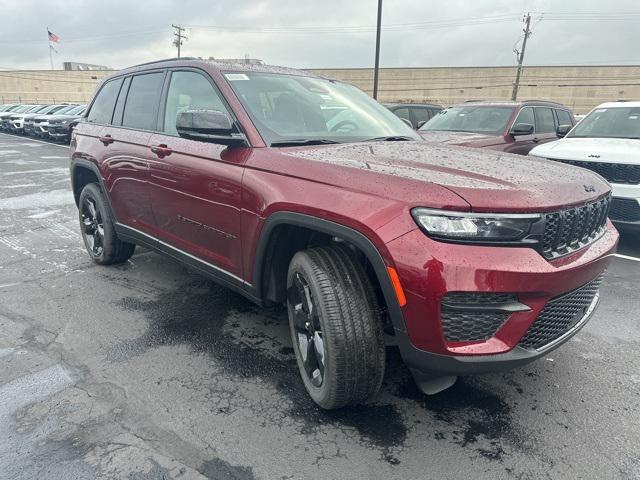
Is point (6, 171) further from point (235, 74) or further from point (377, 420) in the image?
point (377, 420)

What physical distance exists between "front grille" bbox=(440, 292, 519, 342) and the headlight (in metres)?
0.24

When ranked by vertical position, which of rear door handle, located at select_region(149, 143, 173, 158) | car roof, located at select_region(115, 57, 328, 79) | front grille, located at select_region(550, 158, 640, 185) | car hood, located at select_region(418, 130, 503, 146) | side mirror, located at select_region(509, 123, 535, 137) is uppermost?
car roof, located at select_region(115, 57, 328, 79)

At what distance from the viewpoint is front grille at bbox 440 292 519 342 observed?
1918 mm

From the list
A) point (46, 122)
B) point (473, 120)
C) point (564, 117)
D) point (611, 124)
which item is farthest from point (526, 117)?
point (46, 122)

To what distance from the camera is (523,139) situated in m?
7.81

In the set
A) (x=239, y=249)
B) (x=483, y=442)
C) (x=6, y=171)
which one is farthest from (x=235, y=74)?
(x=6, y=171)

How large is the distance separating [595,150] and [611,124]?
61.6 inches

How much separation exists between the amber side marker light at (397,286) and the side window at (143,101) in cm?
250

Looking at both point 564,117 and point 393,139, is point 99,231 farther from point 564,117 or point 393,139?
point 564,117

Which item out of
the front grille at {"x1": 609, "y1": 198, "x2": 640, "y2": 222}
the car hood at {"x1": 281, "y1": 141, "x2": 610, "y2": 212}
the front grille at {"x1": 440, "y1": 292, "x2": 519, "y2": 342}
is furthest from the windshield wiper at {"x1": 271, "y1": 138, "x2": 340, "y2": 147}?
the front grille at {"x1": 609, "y1": 198, "x2": 640, "y2": 222}

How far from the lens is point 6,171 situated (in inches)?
446

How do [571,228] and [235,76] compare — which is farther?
[235,76]

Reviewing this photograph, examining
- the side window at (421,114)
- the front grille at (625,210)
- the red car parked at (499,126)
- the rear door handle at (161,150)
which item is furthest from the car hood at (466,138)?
the side window at (421,114)

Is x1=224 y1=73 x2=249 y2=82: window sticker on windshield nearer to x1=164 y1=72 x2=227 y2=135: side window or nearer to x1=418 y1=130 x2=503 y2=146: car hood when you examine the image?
x1=164 y1=72 x2=227 y2=135: side window
